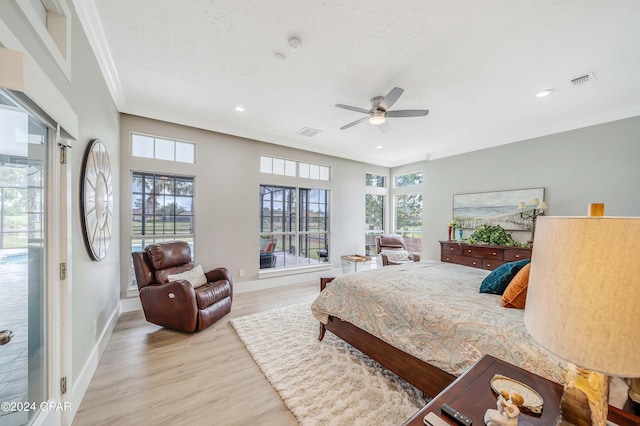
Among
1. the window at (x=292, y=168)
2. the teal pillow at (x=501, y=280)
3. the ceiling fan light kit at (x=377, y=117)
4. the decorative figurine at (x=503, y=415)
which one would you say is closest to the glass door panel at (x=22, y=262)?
the decorative figurine at (x=503, y=415)

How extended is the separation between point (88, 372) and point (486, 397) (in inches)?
112

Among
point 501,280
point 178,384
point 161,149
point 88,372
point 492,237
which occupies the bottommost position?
point 178,384

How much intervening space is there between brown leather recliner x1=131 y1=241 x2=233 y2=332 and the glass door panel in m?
1.32

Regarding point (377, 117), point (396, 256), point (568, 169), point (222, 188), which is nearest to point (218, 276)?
point (222, 188)

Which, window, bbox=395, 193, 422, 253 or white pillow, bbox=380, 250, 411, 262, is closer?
white pillow, bbox=380, 250, 411, 262

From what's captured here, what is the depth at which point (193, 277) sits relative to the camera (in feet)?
10.6

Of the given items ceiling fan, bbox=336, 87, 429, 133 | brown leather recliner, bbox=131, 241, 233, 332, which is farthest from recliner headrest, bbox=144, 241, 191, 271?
ceiling fan, bbox=336, 87, 429, 133

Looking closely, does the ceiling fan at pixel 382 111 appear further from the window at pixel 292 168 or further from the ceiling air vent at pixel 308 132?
the window at pixel 292 168

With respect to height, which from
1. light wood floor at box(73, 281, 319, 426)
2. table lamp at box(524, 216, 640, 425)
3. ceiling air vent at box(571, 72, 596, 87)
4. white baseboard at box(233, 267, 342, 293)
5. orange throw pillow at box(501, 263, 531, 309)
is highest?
ceiling air vent at box(571, 72, 596, 87)

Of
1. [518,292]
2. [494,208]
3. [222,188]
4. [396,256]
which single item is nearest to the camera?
[518,292]

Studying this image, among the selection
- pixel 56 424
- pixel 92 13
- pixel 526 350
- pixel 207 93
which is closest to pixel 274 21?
pixel 92 13

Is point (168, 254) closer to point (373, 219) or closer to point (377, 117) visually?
point (377, 117)

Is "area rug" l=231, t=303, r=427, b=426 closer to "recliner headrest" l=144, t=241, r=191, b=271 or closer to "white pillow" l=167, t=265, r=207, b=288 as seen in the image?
"white pillow" l=167, t=265, r=207, b=288

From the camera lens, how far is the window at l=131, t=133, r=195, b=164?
12.0 ft
